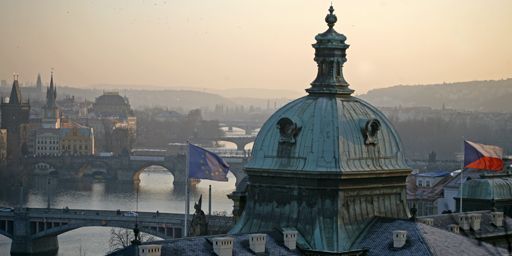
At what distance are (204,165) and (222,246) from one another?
11920 millimetres

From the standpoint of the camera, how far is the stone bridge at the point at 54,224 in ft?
243

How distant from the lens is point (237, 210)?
3478cm

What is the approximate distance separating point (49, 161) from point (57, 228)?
68.6 m

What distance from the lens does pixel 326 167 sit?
29.2 m

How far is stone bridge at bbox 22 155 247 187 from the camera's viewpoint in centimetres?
13650

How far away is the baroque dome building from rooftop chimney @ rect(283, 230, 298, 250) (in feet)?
A: 1.41

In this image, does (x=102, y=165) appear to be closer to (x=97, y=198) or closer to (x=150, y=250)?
(x=97, y=198)

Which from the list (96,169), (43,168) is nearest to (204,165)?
(43,168)

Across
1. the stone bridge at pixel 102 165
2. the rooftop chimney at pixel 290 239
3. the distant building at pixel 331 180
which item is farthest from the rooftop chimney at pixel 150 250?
the stone bridge at pixel 102 165

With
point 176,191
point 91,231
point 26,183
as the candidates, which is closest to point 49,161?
point 26,183

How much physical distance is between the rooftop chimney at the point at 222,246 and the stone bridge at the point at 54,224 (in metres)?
47.1

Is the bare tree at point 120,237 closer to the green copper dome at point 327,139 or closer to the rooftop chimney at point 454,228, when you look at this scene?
the rooftop chimney at point 454,228

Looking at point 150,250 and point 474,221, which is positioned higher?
point 474,221

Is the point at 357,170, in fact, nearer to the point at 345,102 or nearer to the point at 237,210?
the point at 345,102
